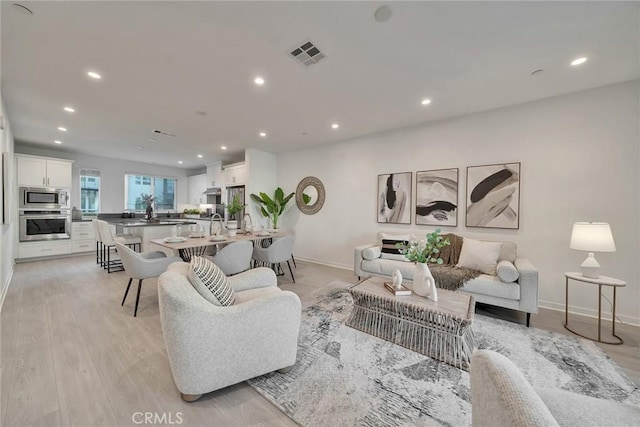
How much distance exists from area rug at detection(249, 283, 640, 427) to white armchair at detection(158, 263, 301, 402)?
0.25m

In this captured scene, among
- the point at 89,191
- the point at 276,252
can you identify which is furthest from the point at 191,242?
the point at 89,191

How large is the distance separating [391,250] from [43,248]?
7.45 metres

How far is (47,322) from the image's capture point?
2525mm

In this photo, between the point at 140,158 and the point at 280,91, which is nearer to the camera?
the point at 280,91

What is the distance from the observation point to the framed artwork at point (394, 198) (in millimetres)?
4148

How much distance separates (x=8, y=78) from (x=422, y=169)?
5.44 meters

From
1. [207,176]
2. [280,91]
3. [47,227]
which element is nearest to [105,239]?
[47,227]

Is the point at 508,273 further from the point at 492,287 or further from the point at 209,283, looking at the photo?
the point at 209,283

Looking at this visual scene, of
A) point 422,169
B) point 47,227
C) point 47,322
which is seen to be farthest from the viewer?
point 47,227

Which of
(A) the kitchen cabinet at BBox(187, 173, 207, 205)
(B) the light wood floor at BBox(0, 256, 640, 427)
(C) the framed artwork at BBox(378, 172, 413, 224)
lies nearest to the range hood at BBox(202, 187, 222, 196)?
(A) the kitchen cabinet at BBox(187, 173, 207, 205)

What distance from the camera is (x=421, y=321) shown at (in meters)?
2.12

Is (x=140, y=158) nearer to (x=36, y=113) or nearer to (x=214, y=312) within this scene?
(x=36, y=113)

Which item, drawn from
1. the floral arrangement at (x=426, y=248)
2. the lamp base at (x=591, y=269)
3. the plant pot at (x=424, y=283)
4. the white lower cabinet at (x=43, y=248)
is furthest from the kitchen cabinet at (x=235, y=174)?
the lamp base at (x=591, y=269)

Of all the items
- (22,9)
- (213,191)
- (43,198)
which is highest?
(22,9)
